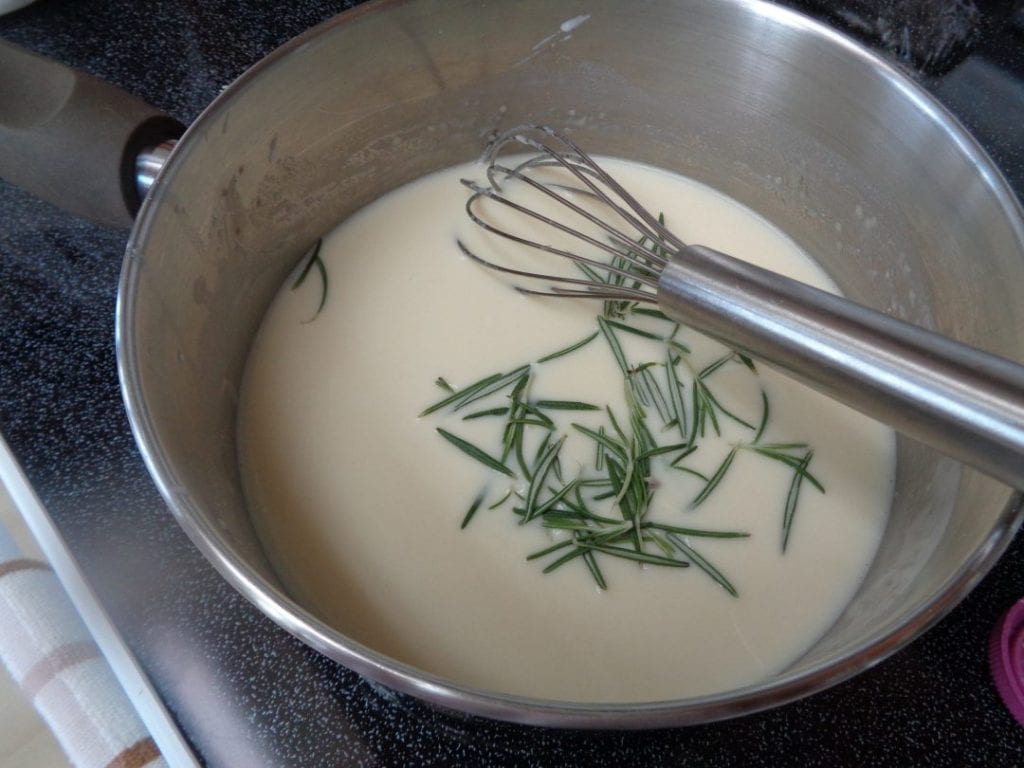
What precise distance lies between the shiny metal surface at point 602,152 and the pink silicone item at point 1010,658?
0.32 ft

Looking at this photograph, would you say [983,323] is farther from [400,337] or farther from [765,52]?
[400,337]

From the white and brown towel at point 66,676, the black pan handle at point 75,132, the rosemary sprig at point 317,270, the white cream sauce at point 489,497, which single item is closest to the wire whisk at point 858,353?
the white cream sauce at point 489,497

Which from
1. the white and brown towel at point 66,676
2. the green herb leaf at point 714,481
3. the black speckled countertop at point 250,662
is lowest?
the white and brown towel at point 66,676

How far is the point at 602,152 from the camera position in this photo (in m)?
1.06

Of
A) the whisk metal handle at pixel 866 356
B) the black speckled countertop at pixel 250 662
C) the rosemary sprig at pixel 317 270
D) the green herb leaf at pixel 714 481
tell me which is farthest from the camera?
the rosemary sprig at pixel 317 270

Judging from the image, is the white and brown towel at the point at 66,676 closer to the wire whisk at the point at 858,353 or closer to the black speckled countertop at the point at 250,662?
the black speckled countertop at the point at 250,662

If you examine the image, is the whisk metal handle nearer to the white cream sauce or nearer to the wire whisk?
the wire whisk

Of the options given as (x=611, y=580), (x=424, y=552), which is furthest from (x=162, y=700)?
(x=611, y=580)

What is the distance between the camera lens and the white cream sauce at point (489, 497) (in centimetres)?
72

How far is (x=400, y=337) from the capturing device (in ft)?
2.96

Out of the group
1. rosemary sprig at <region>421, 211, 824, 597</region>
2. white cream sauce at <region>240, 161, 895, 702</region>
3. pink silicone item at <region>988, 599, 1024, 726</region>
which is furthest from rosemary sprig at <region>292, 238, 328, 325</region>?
pink silicone item at <region>988, 599, 1024, 726</region>

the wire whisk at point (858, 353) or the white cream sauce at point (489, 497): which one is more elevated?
the wire whisk at point (858, 353)

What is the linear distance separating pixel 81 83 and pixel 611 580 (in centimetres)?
62

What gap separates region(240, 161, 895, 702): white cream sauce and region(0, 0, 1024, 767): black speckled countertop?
0.04 meters
